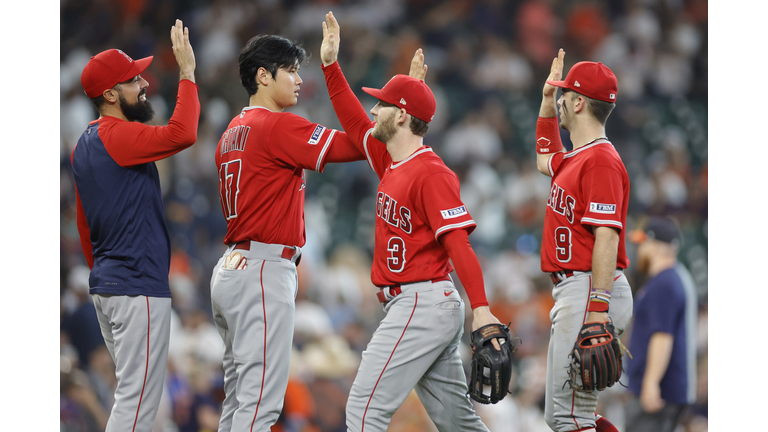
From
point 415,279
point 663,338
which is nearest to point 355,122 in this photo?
point 415,279

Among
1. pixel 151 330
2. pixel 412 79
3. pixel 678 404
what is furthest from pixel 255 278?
pixel 678 404

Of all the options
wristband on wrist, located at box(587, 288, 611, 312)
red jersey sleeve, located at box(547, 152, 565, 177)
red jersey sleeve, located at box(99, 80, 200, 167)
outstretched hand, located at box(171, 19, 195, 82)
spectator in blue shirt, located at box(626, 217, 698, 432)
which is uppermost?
outstretched hand, located at box(171, 19, 195, 82)

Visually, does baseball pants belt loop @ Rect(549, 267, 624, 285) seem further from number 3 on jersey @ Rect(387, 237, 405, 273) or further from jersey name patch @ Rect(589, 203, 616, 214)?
number 3 on jersey @ Rect(387, 237, 405, 273)

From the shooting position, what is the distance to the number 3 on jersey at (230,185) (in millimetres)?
3152

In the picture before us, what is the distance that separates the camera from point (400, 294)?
2.97 metres

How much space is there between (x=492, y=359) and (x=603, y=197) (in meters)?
0.87

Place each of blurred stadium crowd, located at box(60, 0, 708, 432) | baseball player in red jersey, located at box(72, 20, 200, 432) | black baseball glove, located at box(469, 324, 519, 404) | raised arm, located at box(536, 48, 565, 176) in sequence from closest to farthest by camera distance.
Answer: black baseball glove, located at box(469, 324, 519, 404)
baseball player in red jersey, located at box(72, 20, 200, 432)
raised arm, located at box(536, 48, 565, 176)
blurred stadium crowd, located at box(60, 0, 708, 432)

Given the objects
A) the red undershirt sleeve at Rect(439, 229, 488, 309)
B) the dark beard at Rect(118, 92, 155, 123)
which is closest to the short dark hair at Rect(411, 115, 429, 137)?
the red undershirt sleeve at Rect(439, 229, 488, 309)

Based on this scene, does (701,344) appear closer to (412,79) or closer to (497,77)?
→ (497,77)

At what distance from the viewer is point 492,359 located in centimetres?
276

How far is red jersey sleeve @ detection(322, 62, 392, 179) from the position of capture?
321 cm

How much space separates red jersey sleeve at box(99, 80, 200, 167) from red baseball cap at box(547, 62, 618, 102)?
5.85 ft

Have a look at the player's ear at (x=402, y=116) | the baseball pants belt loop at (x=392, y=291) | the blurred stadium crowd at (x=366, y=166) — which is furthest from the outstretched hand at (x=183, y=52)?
the blurred stadium crowd at (x=366, y=166)

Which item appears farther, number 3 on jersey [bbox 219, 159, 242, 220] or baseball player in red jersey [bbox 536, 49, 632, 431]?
number 3 on jersey [bbox 219, 159, 242, 220]
